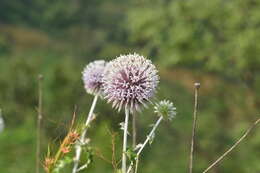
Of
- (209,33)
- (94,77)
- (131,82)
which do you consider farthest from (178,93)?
(131,82)

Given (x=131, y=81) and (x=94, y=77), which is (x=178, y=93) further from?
(x=131, y=81)

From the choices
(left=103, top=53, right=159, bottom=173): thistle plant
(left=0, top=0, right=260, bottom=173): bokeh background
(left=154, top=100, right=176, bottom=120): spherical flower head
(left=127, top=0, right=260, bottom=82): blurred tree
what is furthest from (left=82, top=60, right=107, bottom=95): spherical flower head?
(left=127, top=0, right=260, bottom=82): blurred tree

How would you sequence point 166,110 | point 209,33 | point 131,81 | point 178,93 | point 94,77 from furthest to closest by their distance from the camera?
point 178,93
point 209,33
point 94,77
point 166,110
point 131,81

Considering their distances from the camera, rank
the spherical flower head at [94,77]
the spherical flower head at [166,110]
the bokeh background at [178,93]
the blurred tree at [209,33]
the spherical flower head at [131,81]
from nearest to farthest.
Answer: the spherical flower head at [131,81] < the spherical flower head at [166,110] < the spherical flower head at [94,77] < the bokeh background at [178,93] < the blurred tree at [209,33]

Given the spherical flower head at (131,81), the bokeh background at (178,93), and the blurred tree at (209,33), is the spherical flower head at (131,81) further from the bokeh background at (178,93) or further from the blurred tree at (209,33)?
the blurred tree at (209,33)

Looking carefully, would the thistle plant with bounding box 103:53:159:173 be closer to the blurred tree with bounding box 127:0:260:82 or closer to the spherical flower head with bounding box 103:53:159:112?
the spherical flower head with bounding box 103:53:159:112

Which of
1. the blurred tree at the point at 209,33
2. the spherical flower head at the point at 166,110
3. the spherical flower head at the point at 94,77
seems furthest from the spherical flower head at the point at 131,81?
the blurred tree at the point at 209,33

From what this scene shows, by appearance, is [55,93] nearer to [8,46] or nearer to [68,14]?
[8,46]
